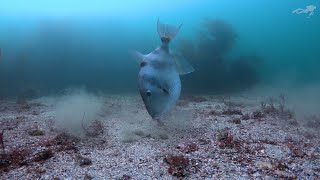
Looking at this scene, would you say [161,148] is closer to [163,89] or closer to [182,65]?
[163,89]

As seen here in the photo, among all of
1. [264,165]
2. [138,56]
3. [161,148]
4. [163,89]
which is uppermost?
[138,56]

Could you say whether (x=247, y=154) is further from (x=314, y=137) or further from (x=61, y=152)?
(x=61, y=152)

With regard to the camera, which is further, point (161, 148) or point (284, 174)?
point (161, 148)

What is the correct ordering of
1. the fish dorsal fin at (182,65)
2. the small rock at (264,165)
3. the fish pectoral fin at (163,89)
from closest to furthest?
1. the small rock at (264,165)
2. the fish pectoral fin at (163,89)
3. the fish dorsal fin at (182,65)

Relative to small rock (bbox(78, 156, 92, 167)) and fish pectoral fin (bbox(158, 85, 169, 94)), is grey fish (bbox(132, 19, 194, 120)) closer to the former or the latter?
fish pectoral fin (bbox(158, 85, 169, 94))

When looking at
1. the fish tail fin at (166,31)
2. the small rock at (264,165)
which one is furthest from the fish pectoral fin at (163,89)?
the small rock at (264,165)

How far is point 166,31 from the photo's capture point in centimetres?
712

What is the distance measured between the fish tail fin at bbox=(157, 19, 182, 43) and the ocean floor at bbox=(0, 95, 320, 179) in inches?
105

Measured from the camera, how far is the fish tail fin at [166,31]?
6.97 metres

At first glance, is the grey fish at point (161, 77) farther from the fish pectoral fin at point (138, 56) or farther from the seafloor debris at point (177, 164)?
the seafloor debris at point (177, 164)

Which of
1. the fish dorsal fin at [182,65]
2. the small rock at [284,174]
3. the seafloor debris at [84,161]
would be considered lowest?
the seafloor debris at [84,161]

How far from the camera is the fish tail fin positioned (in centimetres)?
697

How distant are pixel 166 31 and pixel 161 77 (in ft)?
4.30

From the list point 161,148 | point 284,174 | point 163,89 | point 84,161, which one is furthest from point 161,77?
point 284,174
